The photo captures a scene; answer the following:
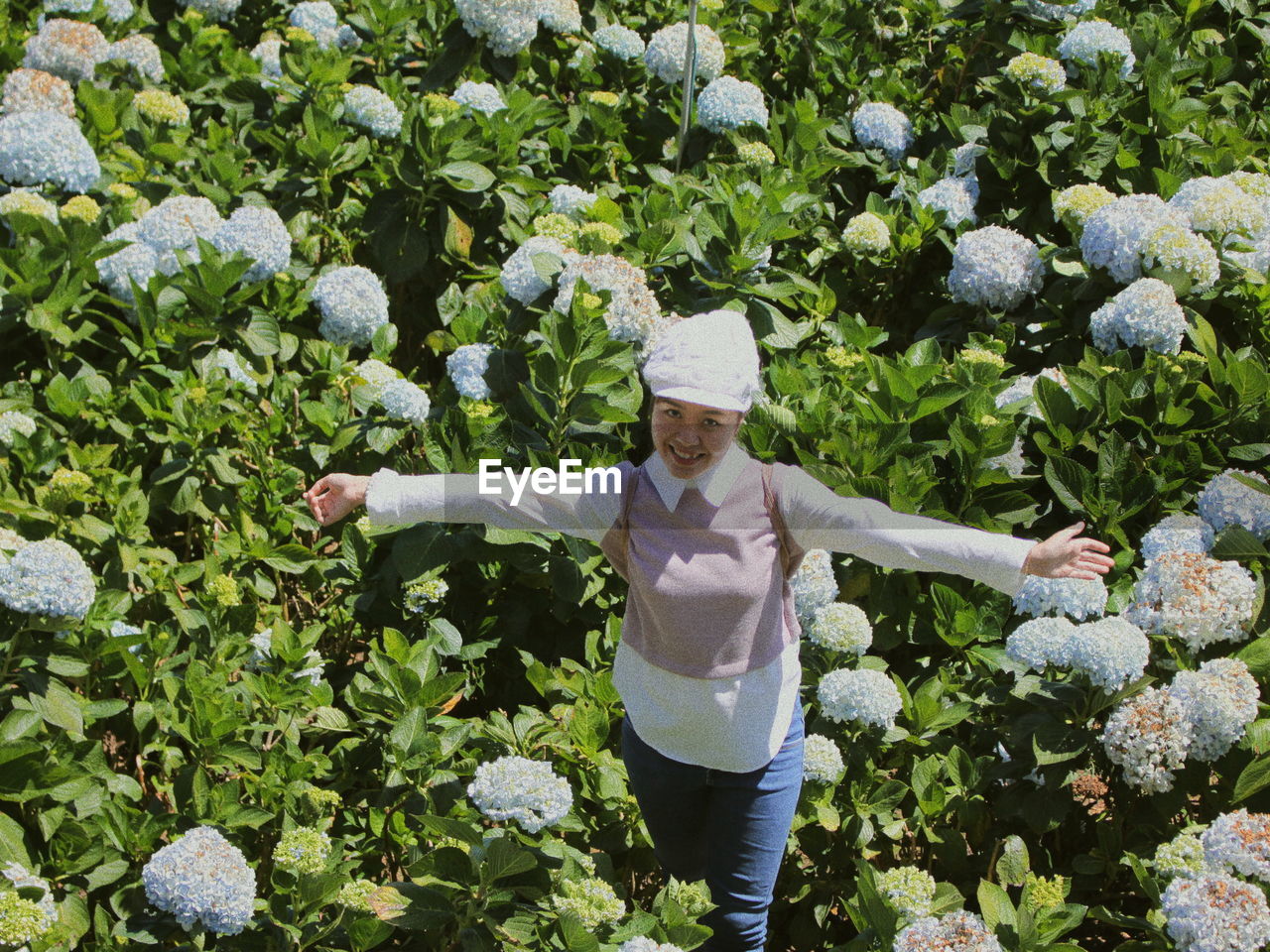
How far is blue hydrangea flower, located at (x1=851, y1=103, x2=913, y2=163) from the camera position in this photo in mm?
4484

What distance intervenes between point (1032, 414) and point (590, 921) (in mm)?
1922

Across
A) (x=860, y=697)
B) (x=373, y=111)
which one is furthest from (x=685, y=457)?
(x=373, y=111)

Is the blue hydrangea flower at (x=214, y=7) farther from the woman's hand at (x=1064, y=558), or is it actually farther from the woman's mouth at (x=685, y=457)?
the woman's hand at (x=1064, y=558)

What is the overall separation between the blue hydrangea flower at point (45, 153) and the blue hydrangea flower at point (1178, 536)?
303 centimetres

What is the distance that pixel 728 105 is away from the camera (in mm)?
4238

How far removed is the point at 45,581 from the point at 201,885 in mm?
687

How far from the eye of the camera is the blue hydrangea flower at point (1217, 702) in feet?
8.28

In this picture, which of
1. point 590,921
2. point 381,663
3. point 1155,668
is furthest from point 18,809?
point 1155,668

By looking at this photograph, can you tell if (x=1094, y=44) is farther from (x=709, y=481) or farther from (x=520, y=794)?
(x=520, y=794)

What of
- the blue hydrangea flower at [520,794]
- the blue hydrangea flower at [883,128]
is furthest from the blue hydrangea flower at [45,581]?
the blue hydrangea flower at [883,128]

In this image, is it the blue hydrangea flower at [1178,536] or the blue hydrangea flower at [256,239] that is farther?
the blue hydrangea flower at [256,239]

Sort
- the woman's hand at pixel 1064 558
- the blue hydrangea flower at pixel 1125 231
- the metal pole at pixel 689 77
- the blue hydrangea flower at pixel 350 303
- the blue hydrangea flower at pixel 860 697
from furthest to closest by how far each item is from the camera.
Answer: the metal pole at pixel 689 77, the blue hydrangea flower at pixel 1125 231, the blue hydrangea flower at pixel 350 303, the blue hydrangea flower at pixel 860 697, the woman's hand at pixel 1064 558

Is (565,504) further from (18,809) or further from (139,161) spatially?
(139,161)

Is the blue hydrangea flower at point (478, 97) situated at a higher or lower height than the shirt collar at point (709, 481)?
lower
